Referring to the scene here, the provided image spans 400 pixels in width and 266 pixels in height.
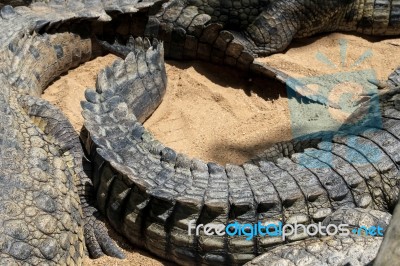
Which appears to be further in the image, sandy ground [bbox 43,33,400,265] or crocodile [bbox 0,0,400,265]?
sandy ground [bbox 43,33,400,265]

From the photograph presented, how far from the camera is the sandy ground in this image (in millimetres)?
3799

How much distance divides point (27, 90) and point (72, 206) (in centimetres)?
97

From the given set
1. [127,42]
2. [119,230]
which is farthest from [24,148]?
[127,42]

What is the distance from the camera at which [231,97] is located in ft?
13.6

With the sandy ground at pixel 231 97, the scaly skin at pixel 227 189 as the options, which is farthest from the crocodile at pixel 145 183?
the sandy ground at pixel 231 97

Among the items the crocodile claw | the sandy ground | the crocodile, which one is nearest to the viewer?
the crocodile

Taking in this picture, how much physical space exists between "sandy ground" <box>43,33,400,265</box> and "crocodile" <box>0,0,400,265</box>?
9.1 inches

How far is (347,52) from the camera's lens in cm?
459

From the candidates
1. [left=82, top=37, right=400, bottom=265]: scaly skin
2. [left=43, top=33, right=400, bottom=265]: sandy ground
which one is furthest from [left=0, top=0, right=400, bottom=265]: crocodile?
[left=43, top=33, right=400, bottom=265]: sandy ground

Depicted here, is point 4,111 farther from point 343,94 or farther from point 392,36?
point 392,36

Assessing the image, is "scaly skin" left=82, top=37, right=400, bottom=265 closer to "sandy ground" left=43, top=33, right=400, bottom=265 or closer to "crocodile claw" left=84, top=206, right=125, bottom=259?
"crocodile claw" left=84, top=206, right=125, bottom=259

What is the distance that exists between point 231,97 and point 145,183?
1535mm

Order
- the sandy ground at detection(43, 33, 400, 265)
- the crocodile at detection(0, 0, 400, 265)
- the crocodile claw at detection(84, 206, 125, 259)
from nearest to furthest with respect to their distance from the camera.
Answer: the crocodile at detection(0, 0, 400, 265) < the crocodile claw at detection(84, 206, 125, 259) < the sandy ground at detection(43, 33, 400, 265)

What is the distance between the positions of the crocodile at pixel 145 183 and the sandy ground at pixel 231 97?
0.76ft
